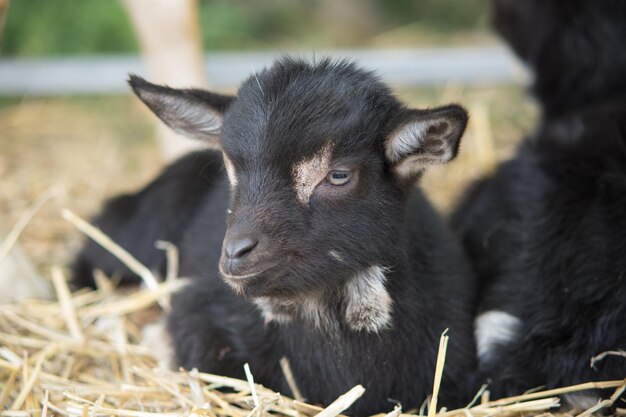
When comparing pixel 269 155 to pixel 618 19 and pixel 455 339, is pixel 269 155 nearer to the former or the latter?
pixel 455 339

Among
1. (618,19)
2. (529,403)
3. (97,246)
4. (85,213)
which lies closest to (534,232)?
(529,403)

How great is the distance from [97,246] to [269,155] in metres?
1.98

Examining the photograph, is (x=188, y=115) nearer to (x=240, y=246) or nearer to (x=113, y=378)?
(x=240, y=246)

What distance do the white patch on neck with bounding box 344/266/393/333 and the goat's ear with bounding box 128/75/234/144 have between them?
88cm

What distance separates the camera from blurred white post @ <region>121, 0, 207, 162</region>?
189 inches

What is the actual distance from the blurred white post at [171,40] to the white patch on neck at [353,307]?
1.76 m

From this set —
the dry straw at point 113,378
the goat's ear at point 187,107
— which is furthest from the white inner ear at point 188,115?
the dry straw at point 113,378

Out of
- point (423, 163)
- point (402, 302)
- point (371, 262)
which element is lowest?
point (402, 302)

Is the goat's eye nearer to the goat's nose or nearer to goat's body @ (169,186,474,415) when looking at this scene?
the goat's nose

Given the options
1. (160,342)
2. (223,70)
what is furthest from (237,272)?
(223,70)

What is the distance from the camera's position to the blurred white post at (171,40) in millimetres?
4805

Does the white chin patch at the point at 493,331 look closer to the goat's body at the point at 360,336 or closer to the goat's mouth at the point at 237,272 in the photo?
the goat's body at the point at 360,336

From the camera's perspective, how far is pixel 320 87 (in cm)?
312

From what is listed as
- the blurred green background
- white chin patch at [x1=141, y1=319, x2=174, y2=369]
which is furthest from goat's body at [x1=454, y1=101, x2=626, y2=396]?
the blurred green background
